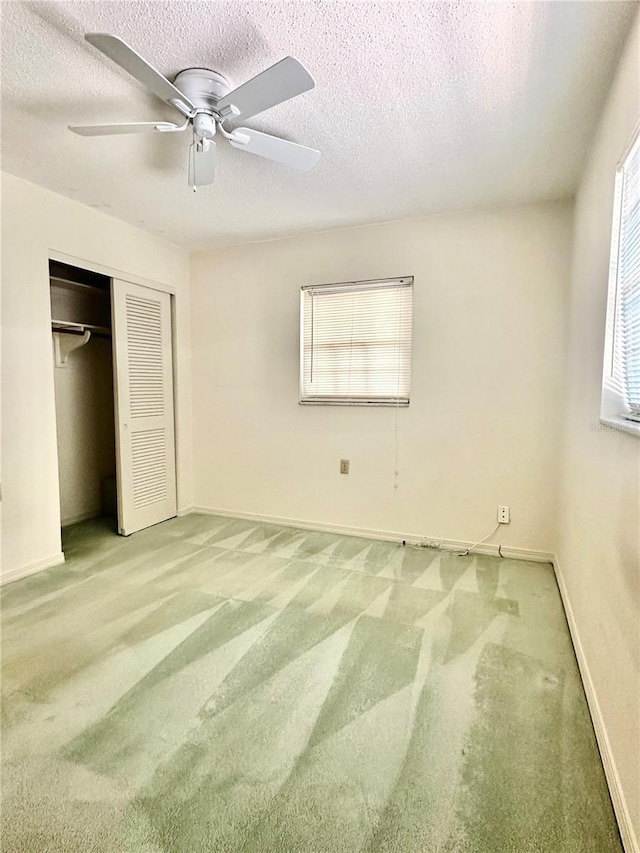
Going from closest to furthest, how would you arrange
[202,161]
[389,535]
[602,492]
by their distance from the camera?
[602,492] < [202,161] < [389,535]

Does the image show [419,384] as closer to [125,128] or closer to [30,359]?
[125,128]

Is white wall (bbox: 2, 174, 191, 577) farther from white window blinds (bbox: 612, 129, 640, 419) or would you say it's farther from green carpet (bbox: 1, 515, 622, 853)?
white window blinds (bbox: 612, 129, 640, 419)

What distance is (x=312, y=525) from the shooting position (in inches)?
138

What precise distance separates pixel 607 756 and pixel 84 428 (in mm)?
4116

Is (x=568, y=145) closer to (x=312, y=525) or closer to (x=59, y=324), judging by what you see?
(x=312, y=525)

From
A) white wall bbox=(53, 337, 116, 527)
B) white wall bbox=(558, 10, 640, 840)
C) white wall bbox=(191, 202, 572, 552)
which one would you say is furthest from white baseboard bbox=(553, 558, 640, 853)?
white wall bbox=(53, 337, 116, 527)

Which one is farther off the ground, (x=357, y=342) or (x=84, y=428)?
(x=357, y=342)

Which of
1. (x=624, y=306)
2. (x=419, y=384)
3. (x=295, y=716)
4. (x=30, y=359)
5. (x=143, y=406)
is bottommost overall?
(x=295, y=716)

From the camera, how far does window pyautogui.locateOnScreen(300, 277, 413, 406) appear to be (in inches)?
123

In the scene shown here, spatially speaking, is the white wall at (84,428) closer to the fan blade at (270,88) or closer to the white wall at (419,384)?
the white wall at (419,384)

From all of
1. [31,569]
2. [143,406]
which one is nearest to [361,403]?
[143,406]

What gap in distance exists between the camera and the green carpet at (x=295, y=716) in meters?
1.13

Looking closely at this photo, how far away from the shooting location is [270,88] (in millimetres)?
1439

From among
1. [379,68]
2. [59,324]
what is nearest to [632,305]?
[379,68]
